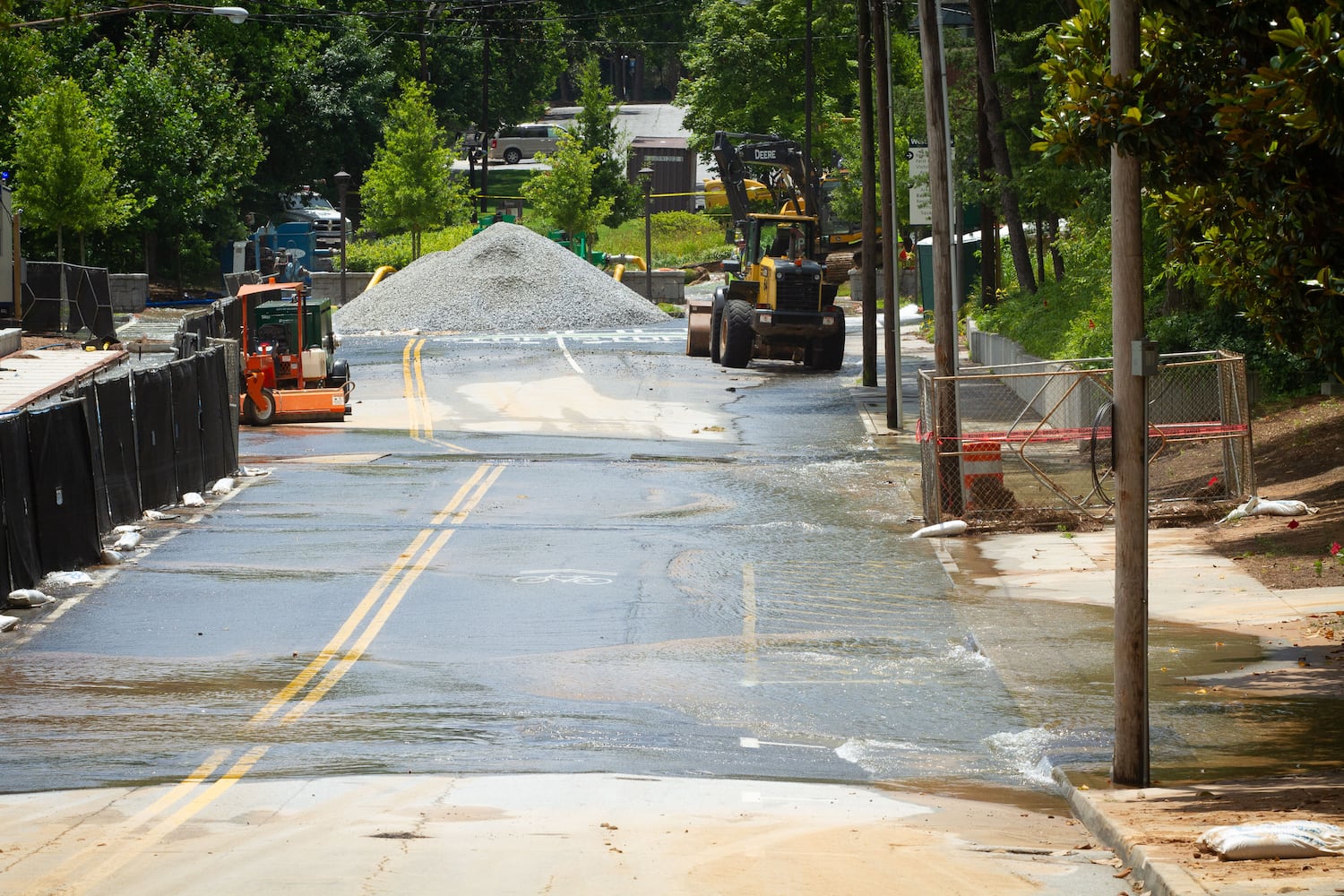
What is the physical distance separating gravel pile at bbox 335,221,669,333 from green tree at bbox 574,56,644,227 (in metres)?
19.1

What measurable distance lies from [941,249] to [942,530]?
4640mm

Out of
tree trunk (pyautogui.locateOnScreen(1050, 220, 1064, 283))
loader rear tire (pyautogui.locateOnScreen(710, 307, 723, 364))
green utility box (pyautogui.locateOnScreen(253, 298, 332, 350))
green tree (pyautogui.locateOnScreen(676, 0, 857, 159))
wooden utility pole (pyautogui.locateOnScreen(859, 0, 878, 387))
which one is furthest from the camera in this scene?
green tree (pyautogui.locateOnScreen(676, 0, 857, 159))

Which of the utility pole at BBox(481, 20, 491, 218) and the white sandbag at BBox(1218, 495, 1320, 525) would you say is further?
the utility pole at BBox(481, 20, 491, 218)

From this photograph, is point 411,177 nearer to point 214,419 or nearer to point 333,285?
point 333,285

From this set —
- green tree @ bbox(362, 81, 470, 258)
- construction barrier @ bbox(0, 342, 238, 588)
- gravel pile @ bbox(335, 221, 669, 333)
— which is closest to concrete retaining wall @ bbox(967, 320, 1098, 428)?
construction barrier @ bbox(0, 342, 238, 588)

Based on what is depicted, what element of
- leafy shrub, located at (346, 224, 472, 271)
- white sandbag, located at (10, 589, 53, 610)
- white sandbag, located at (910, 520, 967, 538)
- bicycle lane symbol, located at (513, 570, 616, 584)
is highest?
leafy shrub, located at (346, 224, 472, 271)

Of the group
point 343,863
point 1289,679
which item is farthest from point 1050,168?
point 343,863

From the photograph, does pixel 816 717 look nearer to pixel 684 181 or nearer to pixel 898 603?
pixel 898 603

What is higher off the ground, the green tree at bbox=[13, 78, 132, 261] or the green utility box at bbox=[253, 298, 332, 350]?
the green tree at bbox=[13, 78, 132, 261]

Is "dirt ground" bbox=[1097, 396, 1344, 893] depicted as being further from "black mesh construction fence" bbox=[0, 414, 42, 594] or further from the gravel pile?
the gravel pile

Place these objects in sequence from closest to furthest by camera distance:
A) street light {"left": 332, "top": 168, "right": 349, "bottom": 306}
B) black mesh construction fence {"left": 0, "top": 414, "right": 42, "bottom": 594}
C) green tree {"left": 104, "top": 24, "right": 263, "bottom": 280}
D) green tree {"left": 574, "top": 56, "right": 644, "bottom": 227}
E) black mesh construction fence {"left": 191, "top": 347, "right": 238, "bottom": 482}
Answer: black mesh construction fence {"left": 0, "top": 414, "right": 42, "bottom": 594} < black mesh construction fence {"left": 191, "top": 347, "right": 238, "bottom": 482} < street light {"left": 332, "top": 168, "right": 349, "bottom": 306} < green tree {"left": 104, "top": 24, "right": 263, "bottom": 280} < green tree {"left": 574, "top": 56, "right": 644, "bottom": 227}

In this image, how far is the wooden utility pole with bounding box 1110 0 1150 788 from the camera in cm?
1016

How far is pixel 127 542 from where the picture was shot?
19.6m

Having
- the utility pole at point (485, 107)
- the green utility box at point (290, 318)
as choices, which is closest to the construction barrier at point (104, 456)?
the green utility box at point (290, 318)
